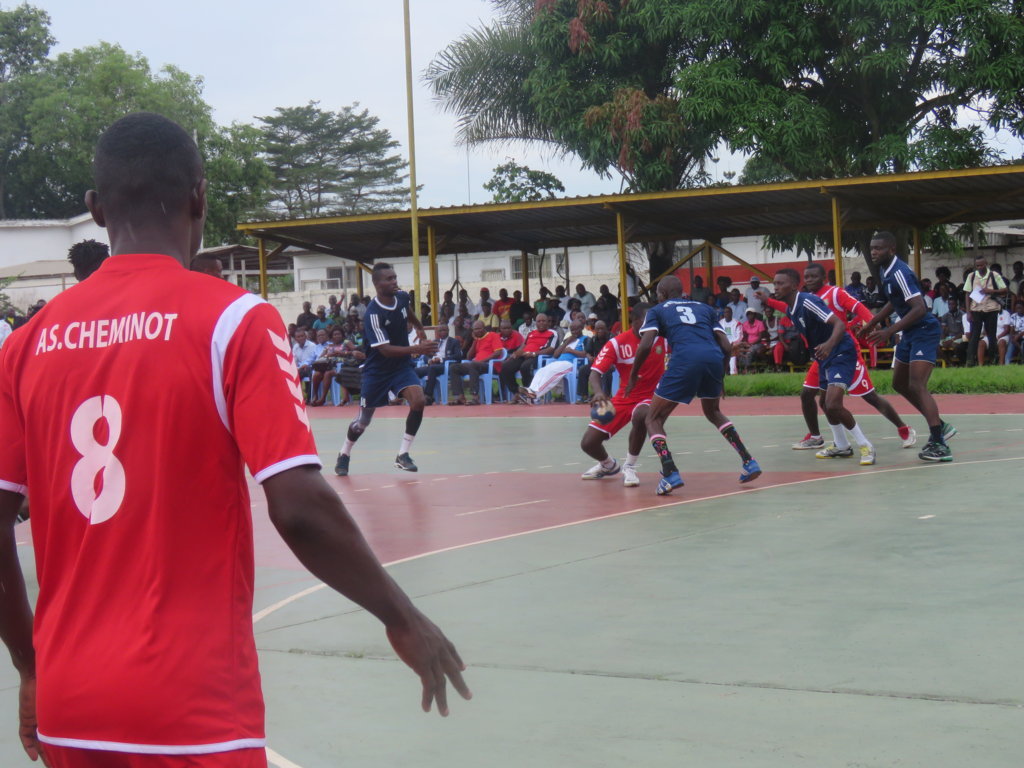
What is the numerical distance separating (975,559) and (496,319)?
20.8 meters

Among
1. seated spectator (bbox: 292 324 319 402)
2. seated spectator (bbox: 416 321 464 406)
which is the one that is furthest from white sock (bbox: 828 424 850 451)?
seated spectator (bbox: 292 324 319 402)

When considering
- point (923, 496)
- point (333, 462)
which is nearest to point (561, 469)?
point (333, 462)

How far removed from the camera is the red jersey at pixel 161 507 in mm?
2135

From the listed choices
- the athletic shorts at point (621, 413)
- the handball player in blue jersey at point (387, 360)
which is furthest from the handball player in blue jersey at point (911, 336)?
the handball player in blue jersey at point (387, 360)

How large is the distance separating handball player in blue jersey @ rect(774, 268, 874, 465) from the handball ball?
218cm

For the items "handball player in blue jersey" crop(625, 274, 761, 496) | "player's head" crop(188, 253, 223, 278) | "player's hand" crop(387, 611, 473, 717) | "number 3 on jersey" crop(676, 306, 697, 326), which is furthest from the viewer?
"number 3 on jersey" crop(676, 306, 697, 326)

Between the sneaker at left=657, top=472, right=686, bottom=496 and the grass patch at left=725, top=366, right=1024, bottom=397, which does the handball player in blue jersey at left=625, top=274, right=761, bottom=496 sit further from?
the grass patch at left=725, top=366, right=1024, bottom=397

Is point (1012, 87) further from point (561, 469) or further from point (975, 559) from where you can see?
point (975, 559)

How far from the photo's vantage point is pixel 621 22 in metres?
27.1

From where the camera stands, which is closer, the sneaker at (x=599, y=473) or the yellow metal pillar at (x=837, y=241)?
the sneaker at (x=599, y=473)

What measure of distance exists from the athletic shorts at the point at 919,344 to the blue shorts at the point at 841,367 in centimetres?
45

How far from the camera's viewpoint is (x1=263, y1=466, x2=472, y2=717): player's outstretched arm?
218 centimetres

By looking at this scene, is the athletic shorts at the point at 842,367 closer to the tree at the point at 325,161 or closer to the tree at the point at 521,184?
the tree at the point at 521,184

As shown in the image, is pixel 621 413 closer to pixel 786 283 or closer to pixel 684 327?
pixel 684 327
